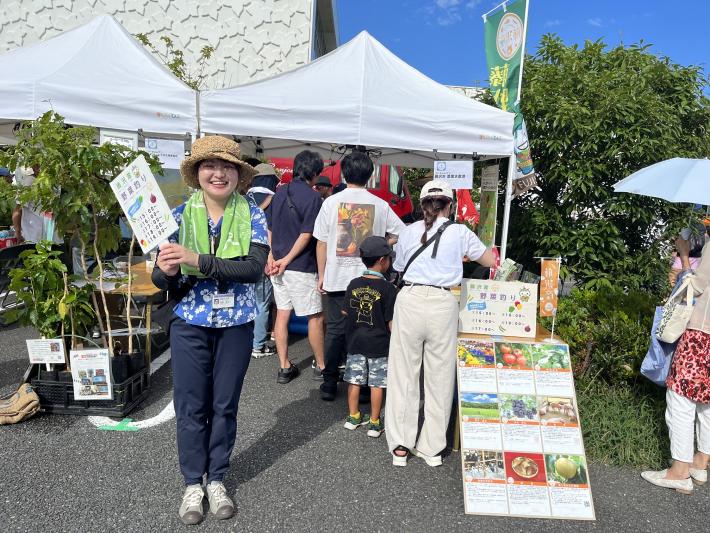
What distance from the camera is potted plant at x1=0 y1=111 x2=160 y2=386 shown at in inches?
120

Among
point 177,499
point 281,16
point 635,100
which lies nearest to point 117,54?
point 177,499

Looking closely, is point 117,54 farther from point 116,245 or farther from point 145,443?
point 145,443

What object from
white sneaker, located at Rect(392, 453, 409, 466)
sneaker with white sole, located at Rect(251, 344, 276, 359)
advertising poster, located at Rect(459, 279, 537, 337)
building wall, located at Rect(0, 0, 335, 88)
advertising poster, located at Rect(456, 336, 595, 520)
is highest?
building wall, located at Rect(0, 0, 335, 88)

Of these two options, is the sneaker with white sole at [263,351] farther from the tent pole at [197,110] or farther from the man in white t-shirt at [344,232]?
the tent pole at [197,110]

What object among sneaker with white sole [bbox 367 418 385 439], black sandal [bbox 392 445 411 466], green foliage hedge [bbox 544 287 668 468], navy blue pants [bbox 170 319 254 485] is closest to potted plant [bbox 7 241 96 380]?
navy blue pants [bbox 170 319 254 485]

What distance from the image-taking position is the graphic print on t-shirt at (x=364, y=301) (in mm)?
3072

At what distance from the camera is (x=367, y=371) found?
3.22 meters

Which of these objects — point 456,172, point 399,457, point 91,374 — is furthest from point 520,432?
point 456,172

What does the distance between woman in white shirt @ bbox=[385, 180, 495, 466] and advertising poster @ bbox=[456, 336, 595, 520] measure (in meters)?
0.16

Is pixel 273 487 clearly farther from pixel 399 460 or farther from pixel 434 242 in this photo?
pixel 434 242

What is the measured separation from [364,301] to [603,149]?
348 cm

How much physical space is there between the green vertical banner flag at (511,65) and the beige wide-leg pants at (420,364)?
2.55 metres

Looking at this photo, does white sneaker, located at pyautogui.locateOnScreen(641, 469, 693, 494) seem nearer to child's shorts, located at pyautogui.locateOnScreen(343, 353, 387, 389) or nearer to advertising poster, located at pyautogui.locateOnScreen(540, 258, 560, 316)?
advertising poster, located at pyautogui.locateOnScreen(540, 258, 560, 316)

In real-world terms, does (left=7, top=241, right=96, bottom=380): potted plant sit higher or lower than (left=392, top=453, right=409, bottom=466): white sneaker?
higher
